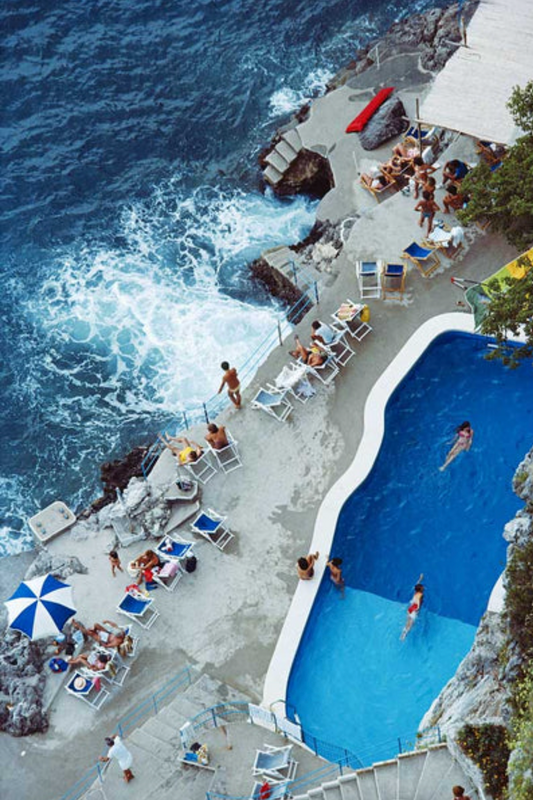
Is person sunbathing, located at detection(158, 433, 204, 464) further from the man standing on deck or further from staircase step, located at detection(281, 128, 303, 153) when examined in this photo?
staircase step, located at detection(281, 128, 303, 153)

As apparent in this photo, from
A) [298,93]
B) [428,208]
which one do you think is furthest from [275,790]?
[298,93]

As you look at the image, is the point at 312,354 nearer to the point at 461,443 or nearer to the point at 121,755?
the point at 461,443

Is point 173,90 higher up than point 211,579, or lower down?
higher up

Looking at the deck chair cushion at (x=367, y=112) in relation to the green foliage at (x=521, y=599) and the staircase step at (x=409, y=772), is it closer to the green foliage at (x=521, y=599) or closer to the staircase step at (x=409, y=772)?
the green foliage at (x=521, y=599)

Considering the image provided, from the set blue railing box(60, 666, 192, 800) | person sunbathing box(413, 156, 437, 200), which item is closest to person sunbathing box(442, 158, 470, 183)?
person sunbathing box(413, 156, 437, 200)

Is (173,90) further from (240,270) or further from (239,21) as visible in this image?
(240,270)

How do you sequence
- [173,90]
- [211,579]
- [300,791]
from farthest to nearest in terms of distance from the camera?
[173,90]
[211,579]
[300,791]

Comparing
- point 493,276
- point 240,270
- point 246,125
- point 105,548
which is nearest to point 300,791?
point 105,548
